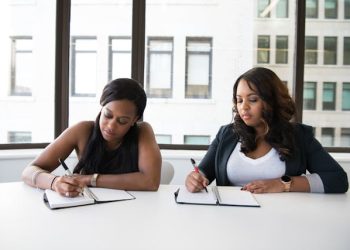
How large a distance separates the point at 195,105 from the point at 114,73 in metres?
0.87

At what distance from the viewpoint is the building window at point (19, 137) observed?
337 centimetres

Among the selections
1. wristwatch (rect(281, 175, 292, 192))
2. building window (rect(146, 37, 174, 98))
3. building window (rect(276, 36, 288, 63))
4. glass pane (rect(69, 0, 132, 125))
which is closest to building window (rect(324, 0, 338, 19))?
building window (rect(276, 36, 288, 63))

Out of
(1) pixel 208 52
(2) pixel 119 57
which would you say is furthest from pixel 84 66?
(1) pixel 208 52

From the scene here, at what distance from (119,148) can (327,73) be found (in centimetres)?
264

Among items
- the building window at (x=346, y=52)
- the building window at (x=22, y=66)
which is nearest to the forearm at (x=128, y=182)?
the building window at (x=22, y=66)

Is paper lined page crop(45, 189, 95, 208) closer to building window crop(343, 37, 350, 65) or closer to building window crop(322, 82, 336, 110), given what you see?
building window crop(322, 82, 336, 110)

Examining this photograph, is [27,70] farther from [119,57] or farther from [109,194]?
[109,194]

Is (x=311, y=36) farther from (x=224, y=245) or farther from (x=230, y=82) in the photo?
(x=224, y=245)

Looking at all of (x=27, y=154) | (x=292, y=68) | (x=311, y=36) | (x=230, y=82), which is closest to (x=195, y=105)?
(x=230, y=82)

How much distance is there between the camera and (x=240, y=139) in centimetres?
189

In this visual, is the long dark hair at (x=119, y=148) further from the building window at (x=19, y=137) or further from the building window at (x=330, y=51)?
the building window at (x=330, y=51)

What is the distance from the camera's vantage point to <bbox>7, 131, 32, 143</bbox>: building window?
3368mm

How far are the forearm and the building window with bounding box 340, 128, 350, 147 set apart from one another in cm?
273

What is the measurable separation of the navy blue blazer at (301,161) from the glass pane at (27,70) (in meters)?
2.08
